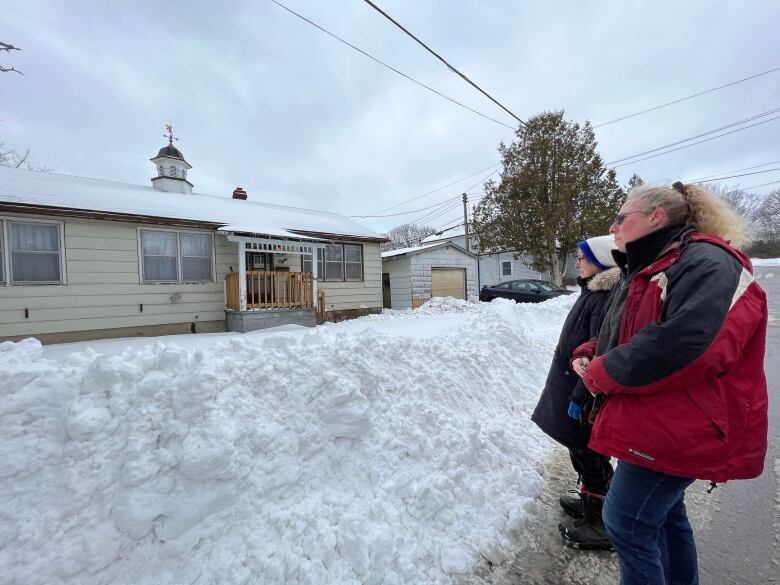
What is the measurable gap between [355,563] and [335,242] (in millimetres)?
10212

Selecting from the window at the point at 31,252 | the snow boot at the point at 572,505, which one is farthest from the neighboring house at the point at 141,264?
the snow boot at the point at 572,505

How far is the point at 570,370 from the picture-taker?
2.40m

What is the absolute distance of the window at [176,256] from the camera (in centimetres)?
830

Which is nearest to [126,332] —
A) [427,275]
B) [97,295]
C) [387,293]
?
[97,295]

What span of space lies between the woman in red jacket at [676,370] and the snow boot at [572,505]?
98 centimetres

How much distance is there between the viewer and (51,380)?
245 cm

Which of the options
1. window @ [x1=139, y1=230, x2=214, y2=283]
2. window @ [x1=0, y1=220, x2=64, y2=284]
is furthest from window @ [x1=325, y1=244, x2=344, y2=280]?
window @ [x1=0, y1=220, x2=64, y2=284]

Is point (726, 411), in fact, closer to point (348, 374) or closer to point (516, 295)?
point (348, 374)

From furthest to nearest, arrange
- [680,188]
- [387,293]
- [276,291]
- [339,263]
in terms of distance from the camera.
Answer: [387,293]
[339,263]
[276,291]
[680,188]

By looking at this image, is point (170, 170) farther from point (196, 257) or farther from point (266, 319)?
point (266, 319)

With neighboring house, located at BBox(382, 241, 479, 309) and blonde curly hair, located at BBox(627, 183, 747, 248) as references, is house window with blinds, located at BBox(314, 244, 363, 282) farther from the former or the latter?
blonde curly hair, located at BBox(627, 183, 747, 248)

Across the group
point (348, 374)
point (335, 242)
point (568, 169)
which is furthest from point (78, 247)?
point (568, 169)

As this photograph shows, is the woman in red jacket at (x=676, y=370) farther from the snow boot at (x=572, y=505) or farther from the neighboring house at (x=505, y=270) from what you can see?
the neighboring house at (x=505, y=270)

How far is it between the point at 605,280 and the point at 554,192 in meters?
17.0
